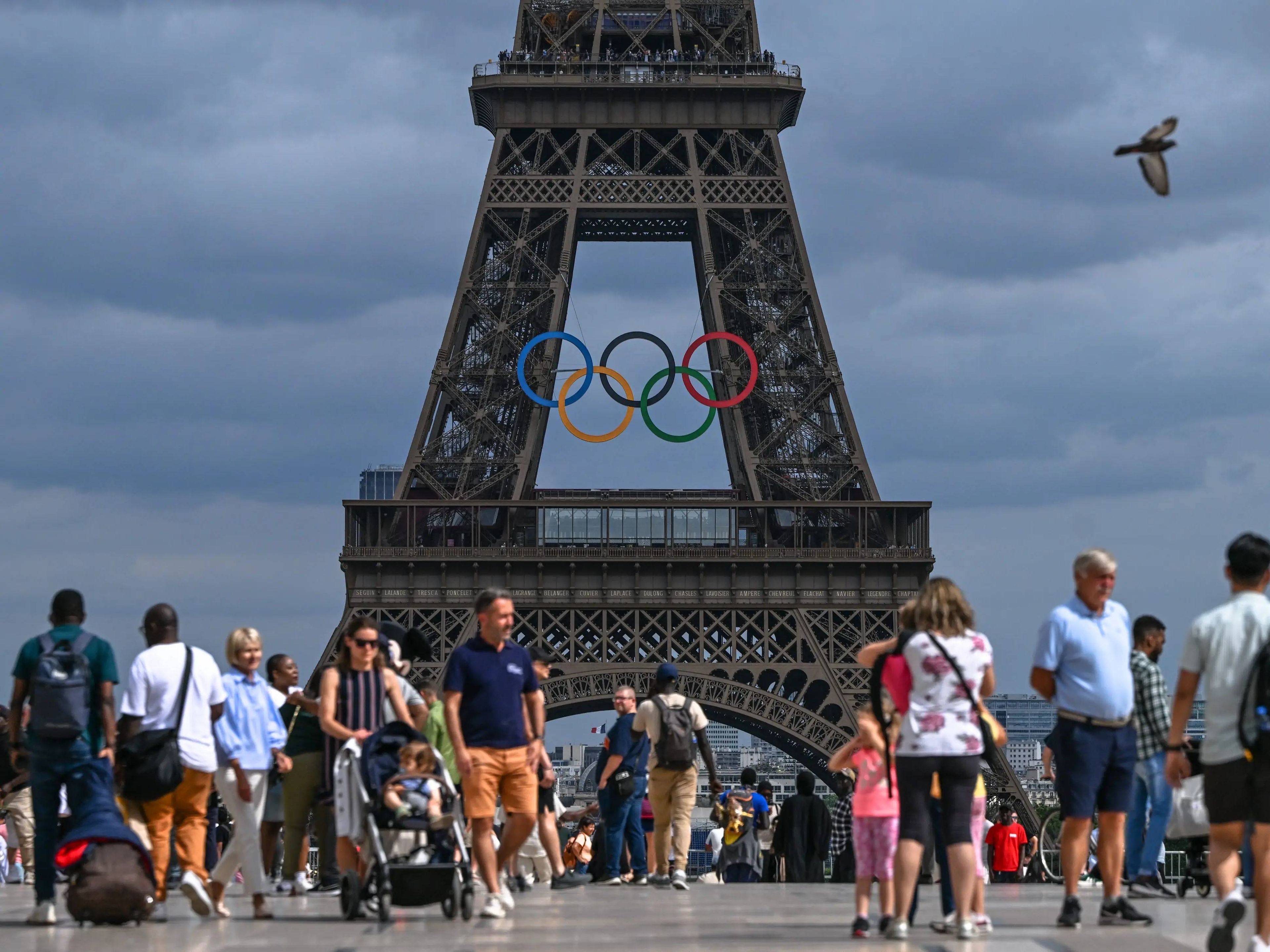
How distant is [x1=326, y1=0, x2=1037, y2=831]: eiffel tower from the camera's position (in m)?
51.6

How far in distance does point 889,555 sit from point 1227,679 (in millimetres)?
41571

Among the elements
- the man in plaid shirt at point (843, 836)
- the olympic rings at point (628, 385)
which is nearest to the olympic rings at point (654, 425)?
the olympic rings at point (628, 385)

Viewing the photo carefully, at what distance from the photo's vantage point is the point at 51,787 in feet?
43.5

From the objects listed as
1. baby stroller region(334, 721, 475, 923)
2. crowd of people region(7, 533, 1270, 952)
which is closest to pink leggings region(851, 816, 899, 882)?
crowd of people region(7, 533, 1270, 952)

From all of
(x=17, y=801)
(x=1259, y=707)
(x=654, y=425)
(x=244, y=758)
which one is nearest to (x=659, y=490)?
(x=654, y=425)

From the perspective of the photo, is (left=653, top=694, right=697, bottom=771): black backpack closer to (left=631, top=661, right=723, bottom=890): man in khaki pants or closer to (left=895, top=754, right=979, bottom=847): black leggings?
(left=631, top=661, right=723, bottom=890): man in khaki pants

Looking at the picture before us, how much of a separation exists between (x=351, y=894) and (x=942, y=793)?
4125mm

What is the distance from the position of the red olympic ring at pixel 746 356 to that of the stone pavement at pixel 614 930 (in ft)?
117

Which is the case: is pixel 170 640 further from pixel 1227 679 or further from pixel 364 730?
pixel 1227 679

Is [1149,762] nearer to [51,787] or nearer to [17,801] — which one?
[51,787]

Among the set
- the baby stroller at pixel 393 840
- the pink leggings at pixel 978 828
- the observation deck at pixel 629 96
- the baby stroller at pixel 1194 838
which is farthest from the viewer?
the observation deck at pixel 629 96

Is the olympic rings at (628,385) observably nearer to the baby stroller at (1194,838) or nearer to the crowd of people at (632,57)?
the crowd of people at (632,57)

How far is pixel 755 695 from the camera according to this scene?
164 ft

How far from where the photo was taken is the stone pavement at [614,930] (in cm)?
1146
